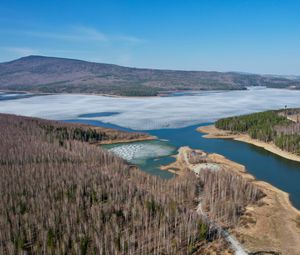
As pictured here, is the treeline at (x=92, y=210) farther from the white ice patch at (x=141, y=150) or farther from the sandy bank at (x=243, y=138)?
the sandy bank at (x=243, y=138)

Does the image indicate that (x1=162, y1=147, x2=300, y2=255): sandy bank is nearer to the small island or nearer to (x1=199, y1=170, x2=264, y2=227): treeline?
(x1=199, y1=170, x2=264, y2=227): treeline

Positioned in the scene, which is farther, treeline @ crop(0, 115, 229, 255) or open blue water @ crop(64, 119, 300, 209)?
open blue water @ crop(64, 119, 300, 209)

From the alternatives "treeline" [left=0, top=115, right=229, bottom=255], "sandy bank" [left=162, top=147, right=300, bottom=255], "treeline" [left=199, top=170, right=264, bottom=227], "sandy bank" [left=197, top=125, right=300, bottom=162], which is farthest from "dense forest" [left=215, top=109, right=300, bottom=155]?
"treeline" [left=0, top=115, right=229, bottom=255]

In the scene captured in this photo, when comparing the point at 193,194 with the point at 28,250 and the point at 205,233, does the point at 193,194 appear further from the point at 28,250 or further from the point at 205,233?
the point at 28,250

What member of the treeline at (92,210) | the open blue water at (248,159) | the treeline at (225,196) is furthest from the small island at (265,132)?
the treeline at (92,210)

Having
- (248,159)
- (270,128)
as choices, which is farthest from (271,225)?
(270,128)

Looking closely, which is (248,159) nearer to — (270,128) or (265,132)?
(265,132)
